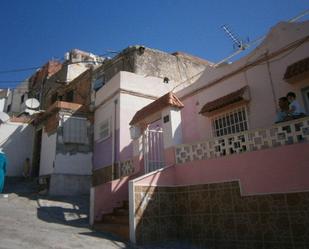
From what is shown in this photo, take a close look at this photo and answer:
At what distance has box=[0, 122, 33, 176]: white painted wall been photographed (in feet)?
55.7

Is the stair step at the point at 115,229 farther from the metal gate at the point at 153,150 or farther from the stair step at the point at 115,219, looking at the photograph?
the metal gate at the point at 153,150

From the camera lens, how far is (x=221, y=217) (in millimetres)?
6770

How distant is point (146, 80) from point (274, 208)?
9.61 meters

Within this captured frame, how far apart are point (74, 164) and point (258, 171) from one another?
976 cm

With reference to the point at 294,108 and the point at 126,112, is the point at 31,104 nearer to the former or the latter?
the point at 126,112

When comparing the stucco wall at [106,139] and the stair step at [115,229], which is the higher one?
the stucco wall at [106,139]

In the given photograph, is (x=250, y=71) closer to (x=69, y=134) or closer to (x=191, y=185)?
(x=191, y=185)

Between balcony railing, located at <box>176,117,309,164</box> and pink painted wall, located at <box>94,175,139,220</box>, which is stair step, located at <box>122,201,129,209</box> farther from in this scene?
balcony railing, located at <box>176,117,309,164</box>

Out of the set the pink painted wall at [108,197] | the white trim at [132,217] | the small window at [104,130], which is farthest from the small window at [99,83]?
the white trim at [132,217]

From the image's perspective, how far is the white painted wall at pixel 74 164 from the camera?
13.7 m

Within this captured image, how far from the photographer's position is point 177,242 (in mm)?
7242

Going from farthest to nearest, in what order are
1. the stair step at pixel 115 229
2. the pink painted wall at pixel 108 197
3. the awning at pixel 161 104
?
the pink painted wall at pixel 108 197 → the awning at pixel 161 104 → the stair step at pixel 115 229

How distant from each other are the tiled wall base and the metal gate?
7.86 ft

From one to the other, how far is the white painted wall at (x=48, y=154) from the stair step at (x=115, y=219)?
17.9 feet
